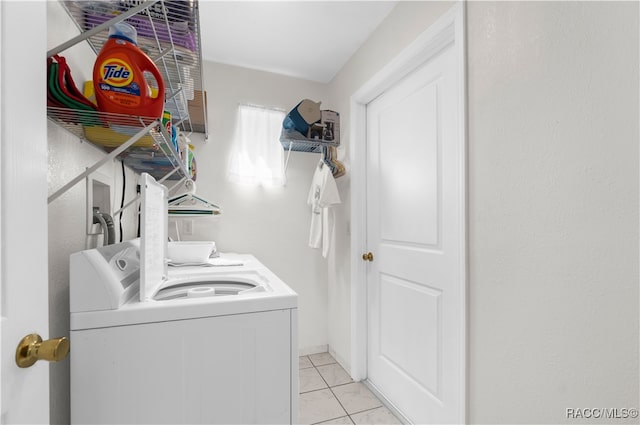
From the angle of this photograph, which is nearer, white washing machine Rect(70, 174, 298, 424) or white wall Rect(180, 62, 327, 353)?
white washing machine Rect(70, 174, 298, 424)

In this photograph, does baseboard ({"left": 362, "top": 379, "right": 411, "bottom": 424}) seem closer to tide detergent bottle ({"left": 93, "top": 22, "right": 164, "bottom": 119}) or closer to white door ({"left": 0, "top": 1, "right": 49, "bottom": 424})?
white door ({"left": 0, "top": 1, "right": 49, "bottom": 424})

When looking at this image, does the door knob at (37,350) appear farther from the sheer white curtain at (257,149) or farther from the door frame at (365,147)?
the sheer white curtain at (257,149)

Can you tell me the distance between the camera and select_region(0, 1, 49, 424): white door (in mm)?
453

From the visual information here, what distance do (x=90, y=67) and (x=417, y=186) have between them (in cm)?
161

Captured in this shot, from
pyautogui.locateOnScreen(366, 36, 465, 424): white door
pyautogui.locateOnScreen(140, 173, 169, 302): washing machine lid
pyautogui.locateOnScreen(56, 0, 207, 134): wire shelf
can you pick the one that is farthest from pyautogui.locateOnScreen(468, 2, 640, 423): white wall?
pyautogui.locateOnScreen(140, 173, 169, 302): washing machine lid

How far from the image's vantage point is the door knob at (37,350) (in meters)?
0.48

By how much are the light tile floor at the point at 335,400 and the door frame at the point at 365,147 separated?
0.15 m

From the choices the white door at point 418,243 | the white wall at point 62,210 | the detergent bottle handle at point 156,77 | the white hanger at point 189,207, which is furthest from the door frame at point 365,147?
the white wall at point 62,210

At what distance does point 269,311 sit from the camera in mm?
988

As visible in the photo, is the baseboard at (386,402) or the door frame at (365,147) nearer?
the door frame at (365,147)

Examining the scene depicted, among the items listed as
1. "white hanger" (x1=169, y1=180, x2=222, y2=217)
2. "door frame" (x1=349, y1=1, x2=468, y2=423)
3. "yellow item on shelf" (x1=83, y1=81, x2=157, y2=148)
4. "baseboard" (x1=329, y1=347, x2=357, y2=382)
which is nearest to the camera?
"yellow item on shelf" (x1=83, y1=81, x2=157, y2=148)

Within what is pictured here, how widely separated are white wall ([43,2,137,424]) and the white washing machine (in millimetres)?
95

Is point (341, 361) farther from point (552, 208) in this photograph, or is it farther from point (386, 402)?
point (552, 208)

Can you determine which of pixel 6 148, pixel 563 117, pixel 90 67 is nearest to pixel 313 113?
pixel 90 67
